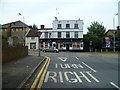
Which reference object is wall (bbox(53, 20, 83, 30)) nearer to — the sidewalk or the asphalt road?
the asphalt road

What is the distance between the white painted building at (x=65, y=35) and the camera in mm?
54000

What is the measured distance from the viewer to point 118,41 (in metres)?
56.0

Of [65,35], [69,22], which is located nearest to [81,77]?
[65,35]

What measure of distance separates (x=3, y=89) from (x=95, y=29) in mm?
55738

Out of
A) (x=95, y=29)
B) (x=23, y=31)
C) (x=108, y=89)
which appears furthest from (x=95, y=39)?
(x=108, y=89)

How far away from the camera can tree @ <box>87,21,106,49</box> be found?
53.9 m

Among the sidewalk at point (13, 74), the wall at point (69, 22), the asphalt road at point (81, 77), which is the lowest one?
the asphalt road at point (81, 77)

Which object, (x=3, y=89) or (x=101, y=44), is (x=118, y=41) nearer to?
(x=101, y=44)

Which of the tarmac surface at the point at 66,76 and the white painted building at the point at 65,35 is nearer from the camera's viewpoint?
the tarmac surface at the point at 66,76

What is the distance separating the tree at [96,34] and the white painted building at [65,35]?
375cm

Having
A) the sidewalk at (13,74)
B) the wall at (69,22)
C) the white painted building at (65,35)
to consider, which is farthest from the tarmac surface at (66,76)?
the wall at (69,22)

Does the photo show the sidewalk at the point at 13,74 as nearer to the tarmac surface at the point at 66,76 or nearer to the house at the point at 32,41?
the tarmac surface at the point at 66,76

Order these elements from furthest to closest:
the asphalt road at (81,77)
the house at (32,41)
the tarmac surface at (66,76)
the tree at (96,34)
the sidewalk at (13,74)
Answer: the house at (32,41) → the tree at (96,34) → the asphalt road at (81,77) → the tarmac surface at (66,76) → the sidewalk at (13,74)

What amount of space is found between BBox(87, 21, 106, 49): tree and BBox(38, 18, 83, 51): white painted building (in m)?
3.75
